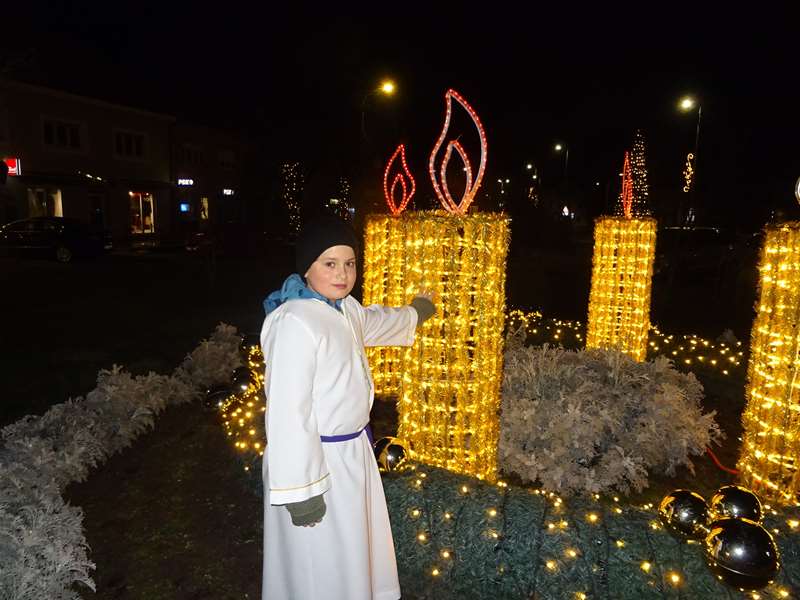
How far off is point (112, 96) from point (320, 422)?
30.8m

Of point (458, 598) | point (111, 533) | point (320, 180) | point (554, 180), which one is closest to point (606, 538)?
point (458, 598)

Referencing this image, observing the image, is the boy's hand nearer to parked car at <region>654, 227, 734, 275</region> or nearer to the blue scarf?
the blue scarf

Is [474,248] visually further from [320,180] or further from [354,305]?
[320,180]

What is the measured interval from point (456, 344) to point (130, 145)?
30.5m

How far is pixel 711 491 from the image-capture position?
15.6ft

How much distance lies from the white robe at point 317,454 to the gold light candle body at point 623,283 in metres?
5.20

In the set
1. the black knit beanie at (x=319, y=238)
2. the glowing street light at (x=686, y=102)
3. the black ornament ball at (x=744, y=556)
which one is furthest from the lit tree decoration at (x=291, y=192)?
the black ornament ball at (x=744, y=556)

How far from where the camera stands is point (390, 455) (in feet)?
12.7

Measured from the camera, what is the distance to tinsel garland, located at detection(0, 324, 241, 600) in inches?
126

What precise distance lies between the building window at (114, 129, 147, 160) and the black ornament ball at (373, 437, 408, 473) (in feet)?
97.7

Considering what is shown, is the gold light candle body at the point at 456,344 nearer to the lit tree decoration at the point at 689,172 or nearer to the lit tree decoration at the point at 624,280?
the lit tree decoration at the point at 624,280

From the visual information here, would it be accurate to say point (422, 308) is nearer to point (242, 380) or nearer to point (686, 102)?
point (242, 380)

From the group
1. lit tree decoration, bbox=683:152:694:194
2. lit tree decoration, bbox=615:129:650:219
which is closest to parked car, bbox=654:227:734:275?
lit tree decoration, bbox=683:152:694:194

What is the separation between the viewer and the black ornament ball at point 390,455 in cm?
386
